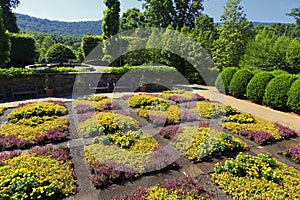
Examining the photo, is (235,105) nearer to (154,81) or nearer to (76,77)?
(154,81)

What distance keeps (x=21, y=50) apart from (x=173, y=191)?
2131 cm

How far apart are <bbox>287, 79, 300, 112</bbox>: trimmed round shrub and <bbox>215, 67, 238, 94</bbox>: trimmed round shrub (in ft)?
11.7

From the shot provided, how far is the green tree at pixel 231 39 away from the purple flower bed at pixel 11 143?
13.0 metres

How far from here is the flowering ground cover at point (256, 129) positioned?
5366 millimetres

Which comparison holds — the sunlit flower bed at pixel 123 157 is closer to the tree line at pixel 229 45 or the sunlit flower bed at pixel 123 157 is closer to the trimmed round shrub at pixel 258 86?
the trimmed round shrub at pixel 258 86

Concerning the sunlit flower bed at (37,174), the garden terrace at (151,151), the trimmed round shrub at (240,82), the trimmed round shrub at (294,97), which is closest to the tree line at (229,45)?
the trimmed round shrub at (240,82)

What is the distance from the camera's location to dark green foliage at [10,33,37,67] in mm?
18878

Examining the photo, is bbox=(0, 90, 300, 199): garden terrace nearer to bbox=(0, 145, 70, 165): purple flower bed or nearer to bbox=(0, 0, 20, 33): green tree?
bbox=(0, 145, 70, 165): purple flower bed

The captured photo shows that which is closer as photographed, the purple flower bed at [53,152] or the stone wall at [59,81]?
the purple flower bed at [53,152]

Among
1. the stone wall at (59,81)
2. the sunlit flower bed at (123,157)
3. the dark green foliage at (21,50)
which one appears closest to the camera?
the sunlit flower bed at (123,157)

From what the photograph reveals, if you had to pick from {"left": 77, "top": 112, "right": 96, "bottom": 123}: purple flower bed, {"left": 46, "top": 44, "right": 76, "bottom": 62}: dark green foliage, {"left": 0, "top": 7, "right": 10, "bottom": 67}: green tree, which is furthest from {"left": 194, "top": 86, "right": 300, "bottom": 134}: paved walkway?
{"left": 46, "top": 44, "right": 76, "bottom": 62}: dark green foliage

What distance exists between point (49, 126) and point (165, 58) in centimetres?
982

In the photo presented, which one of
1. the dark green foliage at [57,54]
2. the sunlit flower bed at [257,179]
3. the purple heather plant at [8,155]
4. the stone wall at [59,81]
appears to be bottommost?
the purple heather plant at [8,155]

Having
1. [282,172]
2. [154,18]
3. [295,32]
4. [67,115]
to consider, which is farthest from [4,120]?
[295,32]
